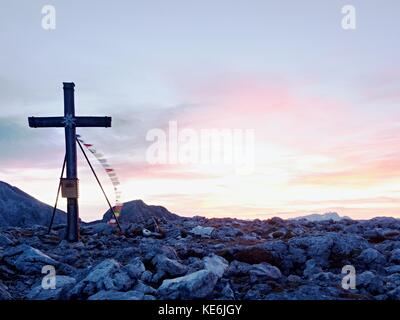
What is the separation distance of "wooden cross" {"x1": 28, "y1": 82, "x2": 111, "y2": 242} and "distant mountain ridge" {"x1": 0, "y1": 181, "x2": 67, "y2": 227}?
67.2 ft

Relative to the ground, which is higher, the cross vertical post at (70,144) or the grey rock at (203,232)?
the cross vertical post at (70,144)

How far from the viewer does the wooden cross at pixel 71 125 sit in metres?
22.8

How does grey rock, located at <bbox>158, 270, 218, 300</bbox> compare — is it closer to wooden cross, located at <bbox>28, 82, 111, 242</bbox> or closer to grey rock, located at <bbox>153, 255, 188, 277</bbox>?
grey rock, located at <bbox>153, 255, 188, 277</bbox>

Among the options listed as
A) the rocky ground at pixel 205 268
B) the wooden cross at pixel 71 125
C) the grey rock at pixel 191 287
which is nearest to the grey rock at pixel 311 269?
the rocky ground at pixel 205 268

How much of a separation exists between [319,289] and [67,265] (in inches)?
362

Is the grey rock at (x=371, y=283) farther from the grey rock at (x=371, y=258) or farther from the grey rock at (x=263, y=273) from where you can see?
the grey rock at (x=371, y=258)

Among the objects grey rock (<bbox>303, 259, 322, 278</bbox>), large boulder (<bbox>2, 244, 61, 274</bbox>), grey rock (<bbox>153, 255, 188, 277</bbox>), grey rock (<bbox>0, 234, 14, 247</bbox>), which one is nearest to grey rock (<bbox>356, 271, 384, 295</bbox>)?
grey rock (<bbox>303, 259, 322, 278</bbox>)

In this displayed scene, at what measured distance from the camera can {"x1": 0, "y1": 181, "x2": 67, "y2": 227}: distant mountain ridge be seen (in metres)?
42.3

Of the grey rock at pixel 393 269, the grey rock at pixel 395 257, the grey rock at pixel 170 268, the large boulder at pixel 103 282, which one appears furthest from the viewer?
the grey rock at pixel 395 257

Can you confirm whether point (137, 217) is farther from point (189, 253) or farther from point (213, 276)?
point (213, 276)

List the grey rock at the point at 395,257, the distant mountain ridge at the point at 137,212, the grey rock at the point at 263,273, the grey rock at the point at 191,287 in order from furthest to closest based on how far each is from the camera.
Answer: the distant mountain ridge at the point at 137,212 → the grey rock at the point at 395,257 → the grey rock at the point at 263,273 → the grey rock at the point at 191,287

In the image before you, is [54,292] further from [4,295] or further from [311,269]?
[311,269]

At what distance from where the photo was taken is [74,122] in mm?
23000

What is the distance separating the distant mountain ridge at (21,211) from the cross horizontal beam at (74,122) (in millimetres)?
20810
